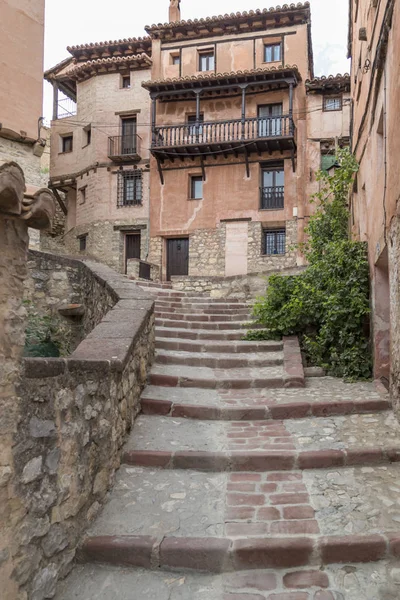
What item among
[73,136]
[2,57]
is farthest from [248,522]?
[73,136]

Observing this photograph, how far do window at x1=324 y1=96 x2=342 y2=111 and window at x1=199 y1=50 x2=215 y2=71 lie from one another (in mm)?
4935

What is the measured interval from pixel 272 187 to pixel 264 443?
1572 centimetres

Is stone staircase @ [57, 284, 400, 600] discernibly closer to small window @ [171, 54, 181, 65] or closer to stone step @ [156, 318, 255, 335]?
stone step @ [156, 318, 255, 335]

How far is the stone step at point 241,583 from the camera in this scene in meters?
2.73

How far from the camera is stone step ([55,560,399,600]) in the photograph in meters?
2.73

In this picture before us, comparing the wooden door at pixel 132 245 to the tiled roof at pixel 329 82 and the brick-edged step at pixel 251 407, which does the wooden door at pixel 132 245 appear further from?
the brick-edged step at pixel 251 407

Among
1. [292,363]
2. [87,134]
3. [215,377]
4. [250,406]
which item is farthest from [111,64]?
[250,406]

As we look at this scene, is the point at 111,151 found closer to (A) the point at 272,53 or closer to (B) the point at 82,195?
(B) the point at 82,195

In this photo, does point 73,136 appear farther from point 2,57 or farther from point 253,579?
point 253,579

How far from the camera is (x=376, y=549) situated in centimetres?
298

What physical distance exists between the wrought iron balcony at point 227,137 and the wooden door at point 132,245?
11.7ft

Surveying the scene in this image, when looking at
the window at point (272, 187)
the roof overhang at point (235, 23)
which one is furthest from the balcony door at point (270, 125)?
the roof overhang at point (235, 23)

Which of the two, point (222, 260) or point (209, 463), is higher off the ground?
point (222, 260)

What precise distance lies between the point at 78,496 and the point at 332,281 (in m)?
5.16
